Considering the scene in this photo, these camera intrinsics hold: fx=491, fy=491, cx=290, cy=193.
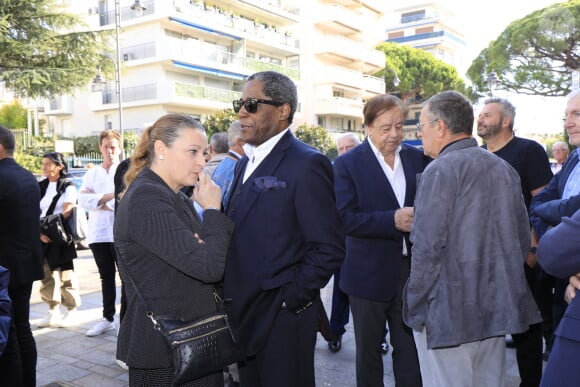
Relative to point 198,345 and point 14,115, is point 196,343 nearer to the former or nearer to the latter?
point 198,345

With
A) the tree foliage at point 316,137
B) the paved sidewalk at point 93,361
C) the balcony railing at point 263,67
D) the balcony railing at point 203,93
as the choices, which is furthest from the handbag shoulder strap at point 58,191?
the balcony railing at point 263,67

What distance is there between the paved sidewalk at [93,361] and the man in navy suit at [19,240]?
A: 69cm

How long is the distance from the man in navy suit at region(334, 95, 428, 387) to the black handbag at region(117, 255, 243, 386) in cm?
125

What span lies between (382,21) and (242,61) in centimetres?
2220

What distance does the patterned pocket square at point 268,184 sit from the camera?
8.19 ft

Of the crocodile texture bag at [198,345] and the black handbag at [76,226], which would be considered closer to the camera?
the crocodile texture bag at [198,345]

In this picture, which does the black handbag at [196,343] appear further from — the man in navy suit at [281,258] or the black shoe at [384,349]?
the black shoe at [384,349]

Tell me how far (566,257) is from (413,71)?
54.0 metres

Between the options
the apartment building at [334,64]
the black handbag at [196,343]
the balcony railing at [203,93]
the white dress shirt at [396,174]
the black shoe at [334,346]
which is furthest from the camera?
the apartment building at [334,64]

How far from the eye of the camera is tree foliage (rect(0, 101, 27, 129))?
41938 mm

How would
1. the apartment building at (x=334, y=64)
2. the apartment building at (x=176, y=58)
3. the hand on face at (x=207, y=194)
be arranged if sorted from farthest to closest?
the apartment building at (x=334, y=64) → the apartment building at (x=176, y=58) → the hand on face at (x=207, y=194)

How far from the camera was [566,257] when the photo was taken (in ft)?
6.20

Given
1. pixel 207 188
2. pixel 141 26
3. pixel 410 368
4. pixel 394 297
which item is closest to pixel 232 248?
pixel 207 188

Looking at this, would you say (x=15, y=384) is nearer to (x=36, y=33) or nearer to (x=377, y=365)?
(x=377, y=365)
